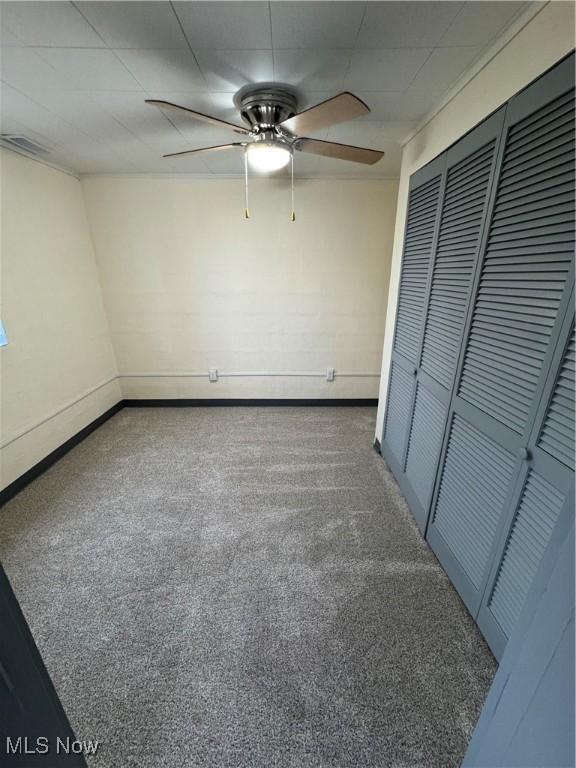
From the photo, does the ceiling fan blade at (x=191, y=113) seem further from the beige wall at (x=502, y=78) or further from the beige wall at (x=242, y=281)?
the beige wall at (x=242, y=281)

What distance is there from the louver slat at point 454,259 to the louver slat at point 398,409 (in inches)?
14.1

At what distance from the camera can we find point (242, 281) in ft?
10.3

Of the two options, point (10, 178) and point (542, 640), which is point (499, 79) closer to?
point (542, 640)

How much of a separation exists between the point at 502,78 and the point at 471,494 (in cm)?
177

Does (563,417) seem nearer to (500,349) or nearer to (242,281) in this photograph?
(500,349)

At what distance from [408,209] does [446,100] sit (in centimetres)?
58

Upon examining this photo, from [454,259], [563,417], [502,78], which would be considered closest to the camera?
[563,417]

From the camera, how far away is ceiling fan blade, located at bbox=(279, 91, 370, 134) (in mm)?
1199

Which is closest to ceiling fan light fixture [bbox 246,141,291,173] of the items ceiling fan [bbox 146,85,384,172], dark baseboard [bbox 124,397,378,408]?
ceiling fan [bbox 146,85,384,172]

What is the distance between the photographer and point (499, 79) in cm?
122

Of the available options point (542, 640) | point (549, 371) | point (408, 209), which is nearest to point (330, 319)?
point (408, 209)

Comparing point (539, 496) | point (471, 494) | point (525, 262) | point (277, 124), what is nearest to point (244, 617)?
point (471, 494)

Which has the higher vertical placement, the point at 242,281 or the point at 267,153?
the point at 267,153

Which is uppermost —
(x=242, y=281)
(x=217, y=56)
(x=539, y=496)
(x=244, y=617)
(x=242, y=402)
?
(x=217, y=56)
